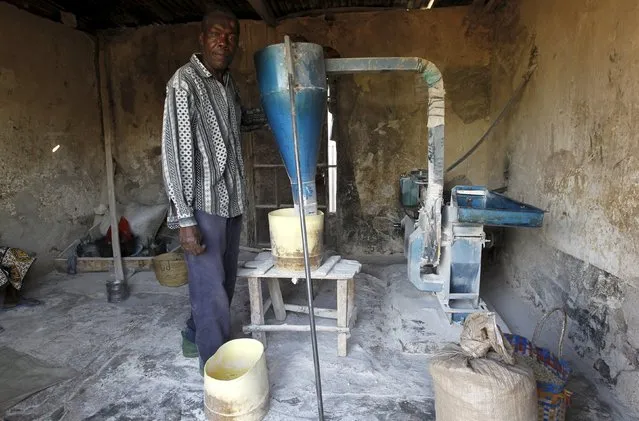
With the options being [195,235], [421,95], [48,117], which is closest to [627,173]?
[195,235]

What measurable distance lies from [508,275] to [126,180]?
421 cm

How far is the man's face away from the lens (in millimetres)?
2033

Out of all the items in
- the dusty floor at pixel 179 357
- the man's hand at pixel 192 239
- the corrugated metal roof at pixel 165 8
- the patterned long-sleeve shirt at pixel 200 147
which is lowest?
the dusty floor at pixel 179 357

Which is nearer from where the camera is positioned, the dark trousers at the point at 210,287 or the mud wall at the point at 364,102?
the dark trousers at the point at 210,287

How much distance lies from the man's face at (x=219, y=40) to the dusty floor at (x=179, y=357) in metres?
1.66

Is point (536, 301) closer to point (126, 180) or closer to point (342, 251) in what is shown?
point (342, 251)

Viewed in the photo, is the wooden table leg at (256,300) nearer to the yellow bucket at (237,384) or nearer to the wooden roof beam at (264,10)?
the yellow bucket at (237,384)

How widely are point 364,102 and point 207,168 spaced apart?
277cm

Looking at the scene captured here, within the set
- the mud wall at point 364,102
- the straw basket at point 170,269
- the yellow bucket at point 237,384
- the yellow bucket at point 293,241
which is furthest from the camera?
the mud wall at point 364,102

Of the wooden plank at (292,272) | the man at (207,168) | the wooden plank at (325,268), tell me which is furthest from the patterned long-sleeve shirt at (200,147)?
the wooden plank at (325,268)

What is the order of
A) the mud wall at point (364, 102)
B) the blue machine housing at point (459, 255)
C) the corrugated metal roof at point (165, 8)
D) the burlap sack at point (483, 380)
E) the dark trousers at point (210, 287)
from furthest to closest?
the mud wall at point (364, 102) < the corrugated metal roof at point (165, 8) < the blue machine housing at point (459, 255) < the dark trousers at point (210, 287) < the burlap sack at point (483, 380)

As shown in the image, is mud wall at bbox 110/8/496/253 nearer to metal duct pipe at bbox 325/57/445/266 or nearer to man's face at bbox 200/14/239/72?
metal duct pipe at bbox 325/57/445/266

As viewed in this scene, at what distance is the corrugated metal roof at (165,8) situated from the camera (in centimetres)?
404

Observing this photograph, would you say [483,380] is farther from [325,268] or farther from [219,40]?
[219,40]
